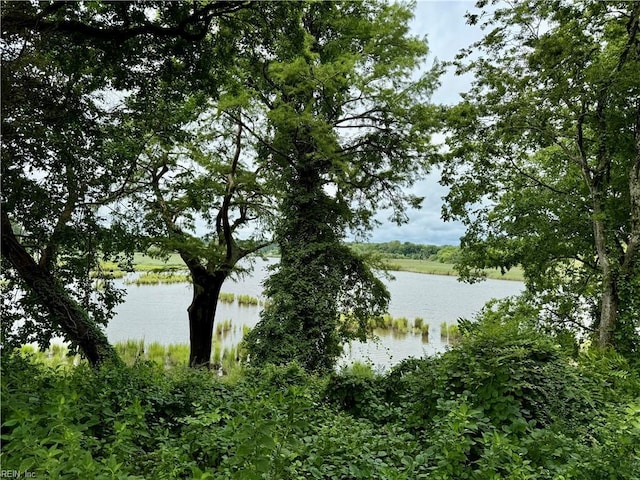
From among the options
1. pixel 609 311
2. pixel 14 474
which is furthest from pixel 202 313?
pixel 14 474

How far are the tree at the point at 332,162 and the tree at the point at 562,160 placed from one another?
1.90 metres

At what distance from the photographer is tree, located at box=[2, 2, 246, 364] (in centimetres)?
384

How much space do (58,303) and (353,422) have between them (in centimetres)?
473

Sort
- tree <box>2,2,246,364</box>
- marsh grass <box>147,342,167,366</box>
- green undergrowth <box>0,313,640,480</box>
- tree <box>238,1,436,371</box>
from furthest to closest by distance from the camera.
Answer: marsh grass <box>147,342,167,366</box> < tree <box>238,1,436,371</box> < tree <box>2,2,246,364</box> < green undergrowth <box>0,313,640,480</box>

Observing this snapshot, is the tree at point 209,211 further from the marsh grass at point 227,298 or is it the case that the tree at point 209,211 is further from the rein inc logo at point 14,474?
the marsh grass at point 227,298

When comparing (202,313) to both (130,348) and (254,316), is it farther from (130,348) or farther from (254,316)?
(254,316)

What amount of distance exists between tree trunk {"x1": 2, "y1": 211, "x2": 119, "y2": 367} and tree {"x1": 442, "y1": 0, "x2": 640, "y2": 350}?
7.03 m

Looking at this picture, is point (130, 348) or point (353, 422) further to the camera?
point (130, 348)

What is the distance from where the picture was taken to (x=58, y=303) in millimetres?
5488

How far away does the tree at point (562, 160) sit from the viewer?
237 inches

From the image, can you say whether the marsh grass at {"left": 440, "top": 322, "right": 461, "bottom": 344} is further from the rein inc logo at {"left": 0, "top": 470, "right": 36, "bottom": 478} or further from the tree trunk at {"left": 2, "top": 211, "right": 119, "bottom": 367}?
the rein inc logo at {"left": 0, "top": 470, "right": 36, "bottom": 478}

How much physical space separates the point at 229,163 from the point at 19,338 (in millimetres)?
6365

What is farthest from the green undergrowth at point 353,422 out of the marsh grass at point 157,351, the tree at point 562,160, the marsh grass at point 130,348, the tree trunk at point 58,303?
the marsh grass at point 130,348

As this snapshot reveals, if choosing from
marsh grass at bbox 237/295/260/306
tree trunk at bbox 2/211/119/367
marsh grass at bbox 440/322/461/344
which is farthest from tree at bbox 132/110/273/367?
marsh grass at bbox 237/295/260/306
